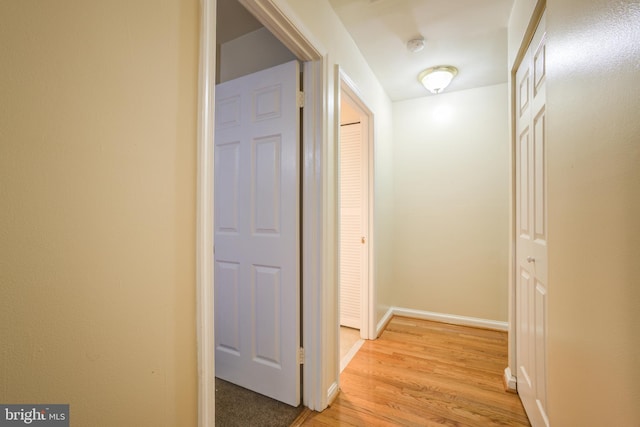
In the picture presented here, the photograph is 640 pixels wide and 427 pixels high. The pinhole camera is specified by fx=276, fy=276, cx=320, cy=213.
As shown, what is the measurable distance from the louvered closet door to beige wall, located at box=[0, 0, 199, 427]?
2140 millimetres

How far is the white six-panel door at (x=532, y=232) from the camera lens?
4.37 feet

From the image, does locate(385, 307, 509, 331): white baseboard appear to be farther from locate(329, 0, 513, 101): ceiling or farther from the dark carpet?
locate(329, 0, 513, 101): ceiling

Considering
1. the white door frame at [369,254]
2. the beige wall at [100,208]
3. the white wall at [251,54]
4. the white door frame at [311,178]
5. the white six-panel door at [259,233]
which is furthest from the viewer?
the white door frame at [369,254]

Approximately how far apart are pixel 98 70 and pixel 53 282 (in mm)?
489

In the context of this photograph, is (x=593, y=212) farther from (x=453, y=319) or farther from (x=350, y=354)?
(x=453, y=319)

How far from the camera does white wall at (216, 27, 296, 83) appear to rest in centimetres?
193

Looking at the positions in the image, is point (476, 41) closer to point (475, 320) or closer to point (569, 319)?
point (569, 319)

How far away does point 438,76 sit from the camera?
2508 millimetres

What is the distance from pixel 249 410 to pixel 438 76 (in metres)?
2.96


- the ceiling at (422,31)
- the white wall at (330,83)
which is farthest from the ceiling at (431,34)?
the white wall at (330,83)

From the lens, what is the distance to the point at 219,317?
193cm

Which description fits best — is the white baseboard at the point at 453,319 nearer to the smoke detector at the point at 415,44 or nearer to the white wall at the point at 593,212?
the white wall at the point at 593,212

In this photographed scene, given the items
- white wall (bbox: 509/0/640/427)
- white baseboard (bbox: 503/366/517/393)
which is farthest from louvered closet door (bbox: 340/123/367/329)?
white wall (bbox: 509/0/640/427)

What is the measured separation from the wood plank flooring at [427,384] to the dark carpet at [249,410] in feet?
0.35
